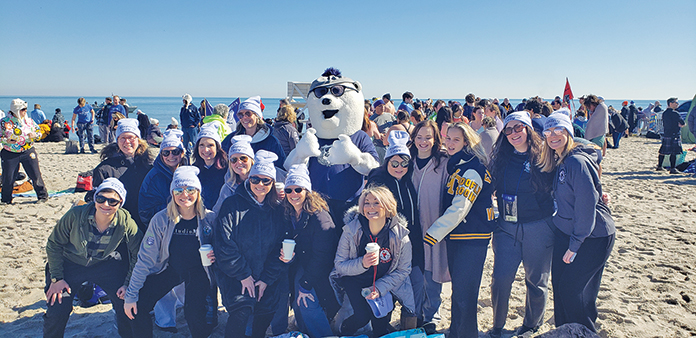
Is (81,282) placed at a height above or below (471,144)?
below

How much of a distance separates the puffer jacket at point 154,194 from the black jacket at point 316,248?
3.68ft

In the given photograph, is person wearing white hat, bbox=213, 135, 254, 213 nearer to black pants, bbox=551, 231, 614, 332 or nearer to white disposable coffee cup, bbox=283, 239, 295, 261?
white disposable coffee cup, bbox=283, 239, 295, 261

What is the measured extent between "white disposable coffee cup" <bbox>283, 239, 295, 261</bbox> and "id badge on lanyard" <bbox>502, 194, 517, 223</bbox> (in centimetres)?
165

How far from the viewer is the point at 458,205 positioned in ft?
9.56

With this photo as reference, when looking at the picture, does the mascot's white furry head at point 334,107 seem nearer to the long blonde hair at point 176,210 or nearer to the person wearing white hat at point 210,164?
the person wearing white hat at point 210,164

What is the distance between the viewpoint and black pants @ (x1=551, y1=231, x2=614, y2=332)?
293 centimetres

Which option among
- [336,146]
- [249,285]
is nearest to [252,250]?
[249,285]

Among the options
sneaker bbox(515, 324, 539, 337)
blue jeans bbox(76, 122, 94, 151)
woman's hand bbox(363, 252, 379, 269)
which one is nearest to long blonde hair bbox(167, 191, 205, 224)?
woman's hand bbox(363, 252, 379, 269)

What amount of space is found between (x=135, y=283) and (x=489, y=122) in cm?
474

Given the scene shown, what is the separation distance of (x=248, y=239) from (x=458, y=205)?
5.15ft

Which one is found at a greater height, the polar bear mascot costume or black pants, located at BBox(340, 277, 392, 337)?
the polar bear mascot costume

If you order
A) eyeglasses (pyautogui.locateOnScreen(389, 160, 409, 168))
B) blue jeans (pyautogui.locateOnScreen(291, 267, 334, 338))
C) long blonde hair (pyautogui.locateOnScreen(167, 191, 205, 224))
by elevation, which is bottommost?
blue jeans (pyautogui.locateOnScreen(291, 267, 334, 338))

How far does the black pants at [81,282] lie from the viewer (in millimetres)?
3029

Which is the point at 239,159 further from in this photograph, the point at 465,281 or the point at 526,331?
the point at 526,331
